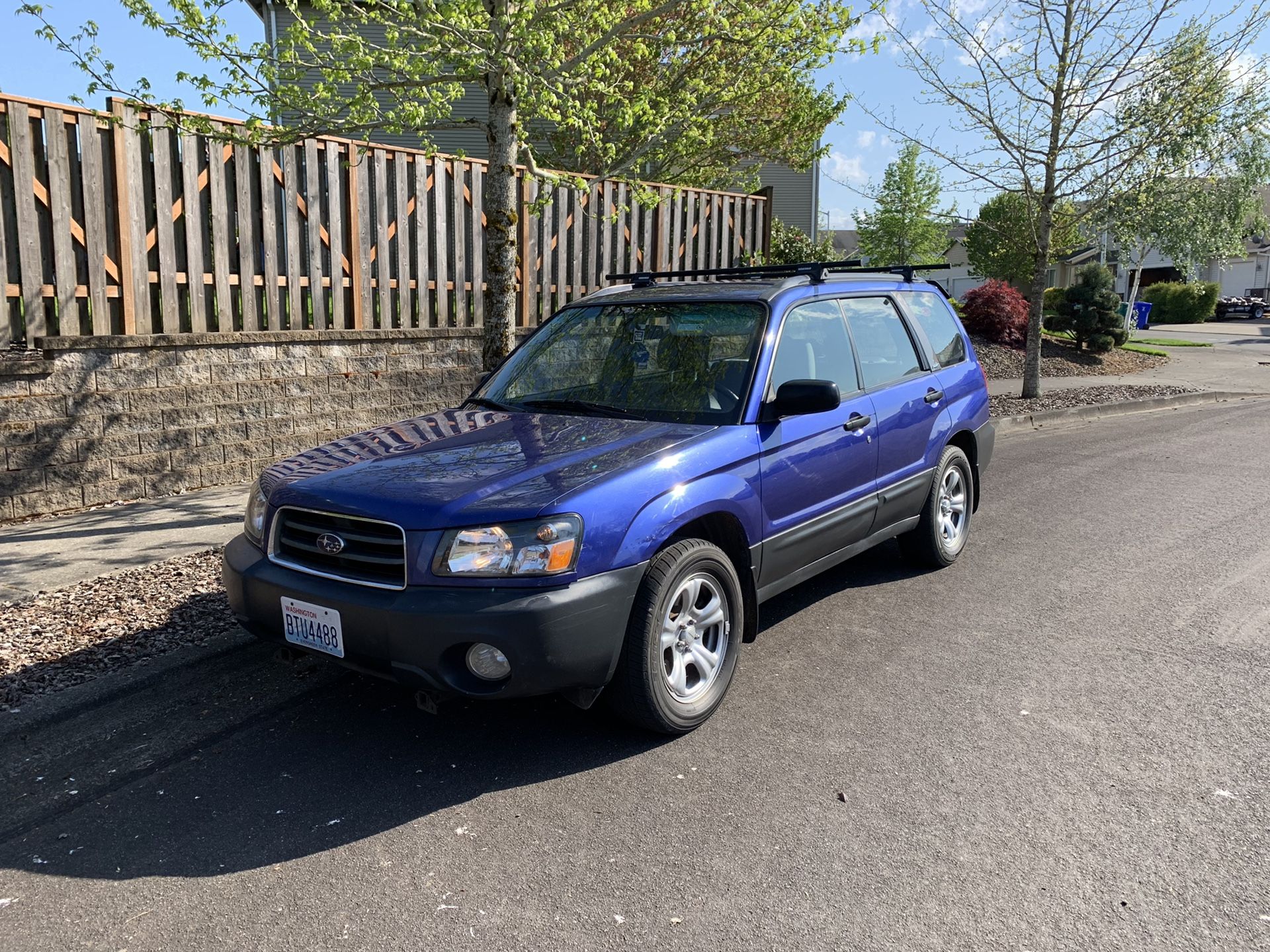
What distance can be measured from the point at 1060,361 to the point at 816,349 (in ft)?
53.3

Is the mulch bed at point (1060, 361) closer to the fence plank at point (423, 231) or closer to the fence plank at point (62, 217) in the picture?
the fence plank at point (423, 231)

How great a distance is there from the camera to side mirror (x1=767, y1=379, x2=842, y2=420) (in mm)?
4219

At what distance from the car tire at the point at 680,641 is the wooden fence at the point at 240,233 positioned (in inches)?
190

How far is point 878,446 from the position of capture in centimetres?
516

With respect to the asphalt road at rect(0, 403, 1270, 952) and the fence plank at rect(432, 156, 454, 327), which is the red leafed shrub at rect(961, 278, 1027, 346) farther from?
the asphalt road at rect(0, 403, 1270, 952)

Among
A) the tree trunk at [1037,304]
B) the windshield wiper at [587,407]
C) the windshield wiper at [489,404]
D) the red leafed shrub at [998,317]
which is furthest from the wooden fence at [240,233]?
the red leafed shrub at [998,317]

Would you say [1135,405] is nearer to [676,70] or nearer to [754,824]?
[676,70]

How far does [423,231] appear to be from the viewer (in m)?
9.30

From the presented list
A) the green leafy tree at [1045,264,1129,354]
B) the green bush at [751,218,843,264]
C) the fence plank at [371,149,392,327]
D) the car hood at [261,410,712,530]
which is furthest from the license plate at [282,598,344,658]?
the green leafy tree at [1045,264,1129,354]

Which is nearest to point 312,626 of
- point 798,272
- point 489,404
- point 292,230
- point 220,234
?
point 489,404

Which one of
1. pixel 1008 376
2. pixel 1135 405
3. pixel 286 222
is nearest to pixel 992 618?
pixel 286 222

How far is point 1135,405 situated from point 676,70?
315 inches

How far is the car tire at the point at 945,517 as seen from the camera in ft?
19.2

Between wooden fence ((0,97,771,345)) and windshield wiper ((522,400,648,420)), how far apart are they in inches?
146
